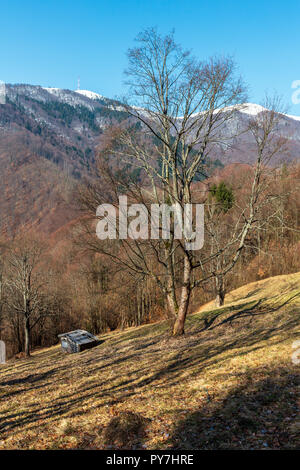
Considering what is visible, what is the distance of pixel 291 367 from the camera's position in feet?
20.1

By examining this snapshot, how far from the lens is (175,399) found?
5684mm

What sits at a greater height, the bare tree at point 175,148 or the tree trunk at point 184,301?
the bare tree at point 175,148

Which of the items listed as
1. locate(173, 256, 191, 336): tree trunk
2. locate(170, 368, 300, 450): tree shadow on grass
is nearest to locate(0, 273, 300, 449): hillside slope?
locate(170, 368, 300, 450): tree shadow on grass

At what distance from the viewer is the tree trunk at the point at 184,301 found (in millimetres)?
10492

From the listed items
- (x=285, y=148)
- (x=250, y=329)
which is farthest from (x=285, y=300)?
(x=285, y=148)

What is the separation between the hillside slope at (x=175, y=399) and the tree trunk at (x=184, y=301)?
1.03 meters

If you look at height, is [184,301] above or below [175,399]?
above

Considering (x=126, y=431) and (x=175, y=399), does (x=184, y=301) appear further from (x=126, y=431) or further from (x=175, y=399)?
(x=126, y=431)

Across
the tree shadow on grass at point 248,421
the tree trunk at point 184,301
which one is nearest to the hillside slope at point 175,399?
the tree shadow on grass at point 248,421

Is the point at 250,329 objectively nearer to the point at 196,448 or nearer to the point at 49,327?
the point at 196,448

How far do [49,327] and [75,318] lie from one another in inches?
111

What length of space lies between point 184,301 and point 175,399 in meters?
5.04

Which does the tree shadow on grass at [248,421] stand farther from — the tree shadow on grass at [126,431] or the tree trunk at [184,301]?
the tree trunk at [184,301]

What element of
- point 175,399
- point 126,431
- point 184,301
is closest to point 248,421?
point 175,399
